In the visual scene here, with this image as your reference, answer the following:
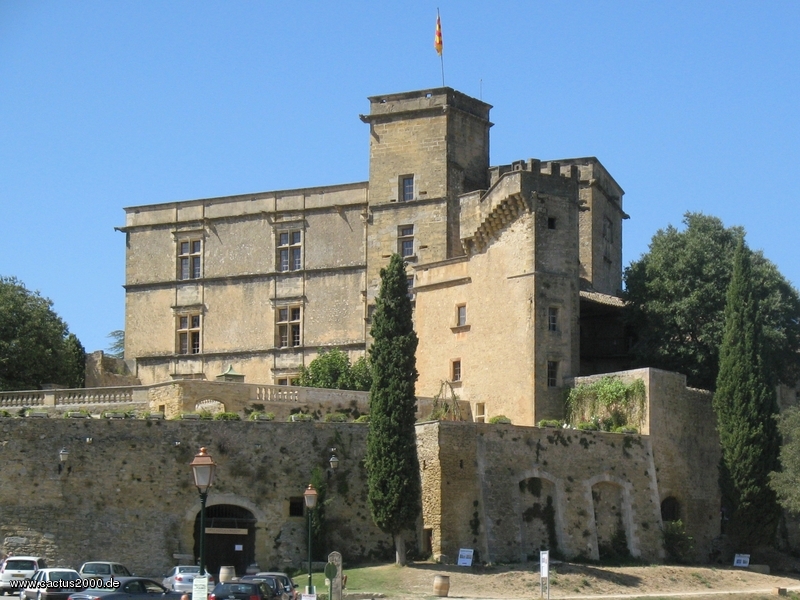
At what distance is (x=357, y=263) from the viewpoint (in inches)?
2539

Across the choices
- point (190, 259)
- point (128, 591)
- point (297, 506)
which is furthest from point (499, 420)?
point (190, 259)

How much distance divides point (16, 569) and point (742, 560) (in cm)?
2604

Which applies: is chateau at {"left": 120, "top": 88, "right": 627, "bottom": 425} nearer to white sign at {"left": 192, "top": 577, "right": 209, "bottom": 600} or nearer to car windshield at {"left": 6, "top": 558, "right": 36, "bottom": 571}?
car windshield at {"left": 6, "top": 558, "right": 36, "bottom": 571}

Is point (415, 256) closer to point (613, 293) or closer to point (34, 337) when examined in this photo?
point (613, 293)

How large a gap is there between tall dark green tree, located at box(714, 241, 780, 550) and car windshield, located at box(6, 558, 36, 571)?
→ 25412 millimetres

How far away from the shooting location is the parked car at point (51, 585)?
36781 millimetres

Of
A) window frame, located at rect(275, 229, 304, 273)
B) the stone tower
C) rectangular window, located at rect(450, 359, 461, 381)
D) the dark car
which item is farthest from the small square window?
window frame, located at rect(275, 229, 304, 273)

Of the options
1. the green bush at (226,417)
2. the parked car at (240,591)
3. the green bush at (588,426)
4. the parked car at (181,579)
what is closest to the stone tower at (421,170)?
the green bush at (588,426)

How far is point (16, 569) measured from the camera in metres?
40.8

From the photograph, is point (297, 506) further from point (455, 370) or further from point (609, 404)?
point (609, 404)

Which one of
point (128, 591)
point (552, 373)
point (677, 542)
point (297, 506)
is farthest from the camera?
point (552, 373)

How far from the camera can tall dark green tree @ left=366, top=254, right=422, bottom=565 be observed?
Answer: 1837 inches

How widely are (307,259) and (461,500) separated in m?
20.2

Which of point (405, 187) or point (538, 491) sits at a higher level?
point (405, 187)
